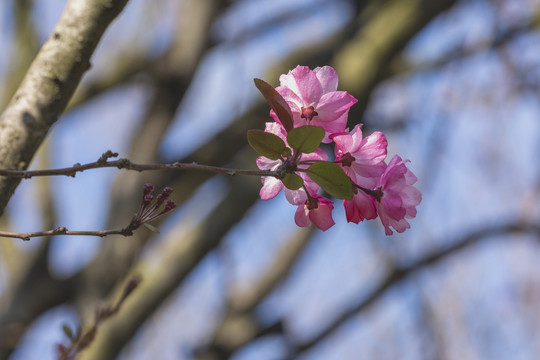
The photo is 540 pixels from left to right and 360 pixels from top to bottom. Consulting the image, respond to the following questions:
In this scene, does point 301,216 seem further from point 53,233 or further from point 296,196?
point 53,233

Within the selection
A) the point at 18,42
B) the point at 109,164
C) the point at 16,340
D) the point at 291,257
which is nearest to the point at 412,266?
the point at 291,257

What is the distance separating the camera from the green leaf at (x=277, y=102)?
21.2 inches

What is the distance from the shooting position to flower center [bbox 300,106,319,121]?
59 cm

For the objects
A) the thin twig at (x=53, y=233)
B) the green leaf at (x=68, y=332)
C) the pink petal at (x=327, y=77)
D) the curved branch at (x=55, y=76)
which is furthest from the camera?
the green leaf at (x=68, y=332)

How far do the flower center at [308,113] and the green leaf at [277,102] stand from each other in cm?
4

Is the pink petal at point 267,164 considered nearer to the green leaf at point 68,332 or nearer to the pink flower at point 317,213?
the pink flower at point 317,213

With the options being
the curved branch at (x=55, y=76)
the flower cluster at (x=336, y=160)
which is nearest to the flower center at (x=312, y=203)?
the flower cluster at (x=336, y=160)

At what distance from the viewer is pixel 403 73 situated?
96.7 inches

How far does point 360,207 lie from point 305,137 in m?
0.11

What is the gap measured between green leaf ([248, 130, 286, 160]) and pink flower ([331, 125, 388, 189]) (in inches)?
2.8

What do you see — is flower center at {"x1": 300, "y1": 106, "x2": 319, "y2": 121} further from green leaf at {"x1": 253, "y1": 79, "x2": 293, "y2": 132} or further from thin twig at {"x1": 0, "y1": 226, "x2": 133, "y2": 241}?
thin twig at {"x1": 0, "y1": 226, "x2": 133, "y2": 241}

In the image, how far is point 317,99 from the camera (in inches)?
23.3

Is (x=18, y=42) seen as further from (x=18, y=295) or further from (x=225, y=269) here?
Answer: (x=225, y=269)

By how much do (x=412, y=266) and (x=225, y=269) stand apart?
2.48ft
